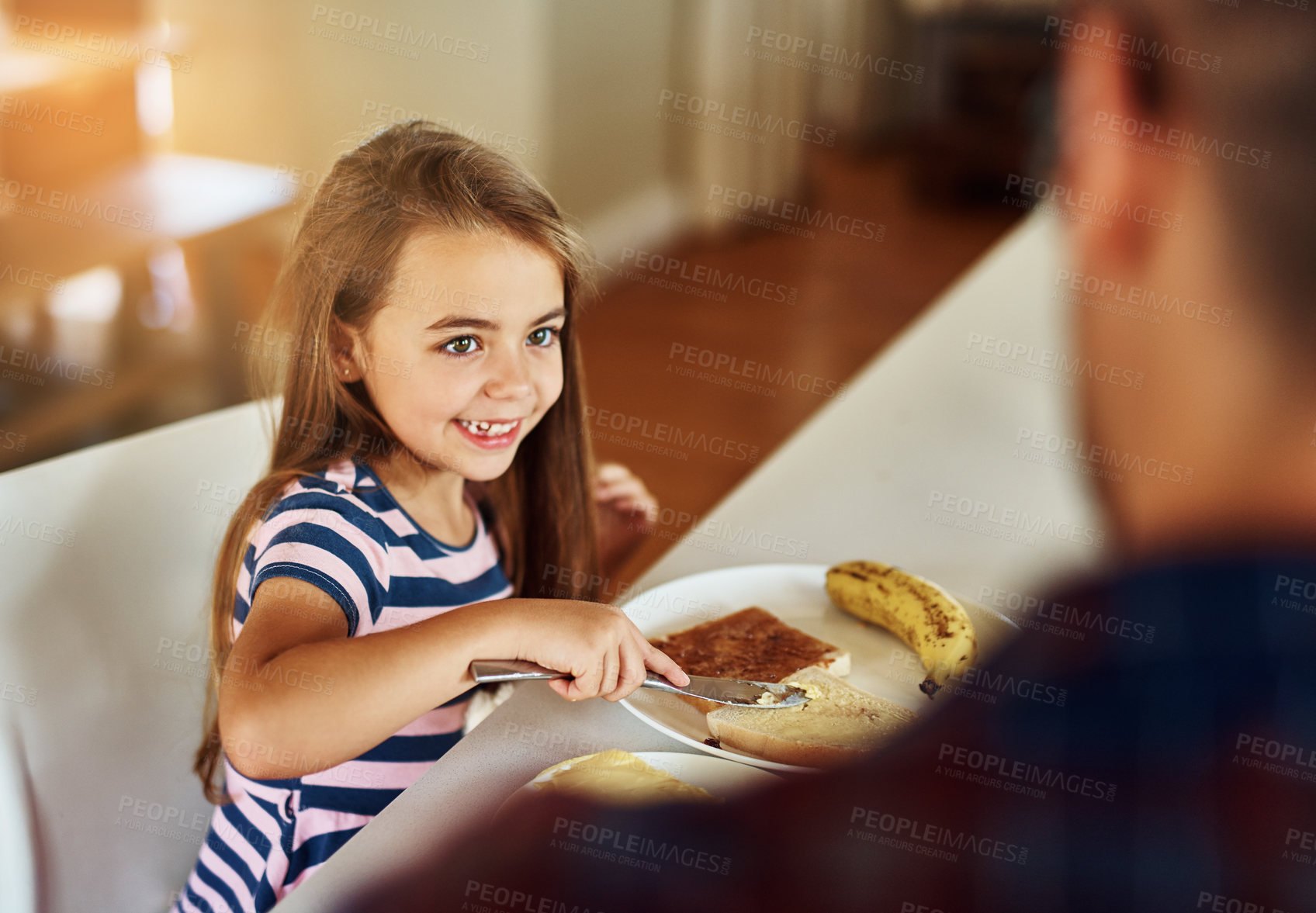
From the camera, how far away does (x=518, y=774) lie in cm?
67

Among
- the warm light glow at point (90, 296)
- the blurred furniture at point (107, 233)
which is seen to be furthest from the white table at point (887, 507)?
the warm light glow at point (90, 296)

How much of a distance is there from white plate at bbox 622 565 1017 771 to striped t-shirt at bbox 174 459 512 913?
186 millimetres

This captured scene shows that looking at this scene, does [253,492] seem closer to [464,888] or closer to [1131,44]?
[464,888]

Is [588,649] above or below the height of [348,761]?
above

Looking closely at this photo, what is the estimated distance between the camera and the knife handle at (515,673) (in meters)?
0.69

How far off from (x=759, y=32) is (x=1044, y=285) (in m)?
2.64

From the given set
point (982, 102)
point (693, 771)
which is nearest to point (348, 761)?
point (693, 771)

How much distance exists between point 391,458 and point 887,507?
1.52 ft

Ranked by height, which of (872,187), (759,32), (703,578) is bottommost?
(872,187)

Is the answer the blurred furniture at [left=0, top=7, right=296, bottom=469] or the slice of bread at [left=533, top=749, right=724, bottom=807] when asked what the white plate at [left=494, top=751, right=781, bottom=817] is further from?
the blurred furniture at [left=0, top=7, right=296, bottom=469]

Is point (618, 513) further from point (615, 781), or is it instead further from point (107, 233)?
point (107, 233)

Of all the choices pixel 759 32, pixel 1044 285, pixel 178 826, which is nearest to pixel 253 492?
pixel 178 826

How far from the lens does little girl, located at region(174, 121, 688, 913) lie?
72cm

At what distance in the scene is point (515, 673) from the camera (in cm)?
69
